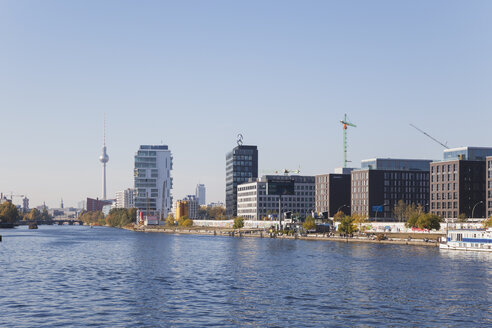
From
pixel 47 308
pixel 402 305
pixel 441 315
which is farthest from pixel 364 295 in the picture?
pixel 47 308

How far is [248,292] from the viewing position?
84125mm

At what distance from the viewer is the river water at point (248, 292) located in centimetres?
6506

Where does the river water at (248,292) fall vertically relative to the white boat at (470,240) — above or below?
below

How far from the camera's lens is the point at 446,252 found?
506ft

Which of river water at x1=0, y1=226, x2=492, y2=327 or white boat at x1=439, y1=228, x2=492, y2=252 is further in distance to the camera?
white boat at x1=439, y1=228, x2=492, y2=252

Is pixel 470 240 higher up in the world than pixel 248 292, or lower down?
higher up

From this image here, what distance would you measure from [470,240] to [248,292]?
304ft

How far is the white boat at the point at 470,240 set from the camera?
155500 mm

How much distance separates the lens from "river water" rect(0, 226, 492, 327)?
213 ft

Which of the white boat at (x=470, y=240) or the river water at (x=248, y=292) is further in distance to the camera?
the white boat at (x=470, y=240)

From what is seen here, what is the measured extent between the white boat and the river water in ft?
81.2

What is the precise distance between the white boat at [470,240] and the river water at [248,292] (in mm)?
24758

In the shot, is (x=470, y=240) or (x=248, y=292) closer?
(x=248, y=292)

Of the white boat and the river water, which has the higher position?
the white boat
